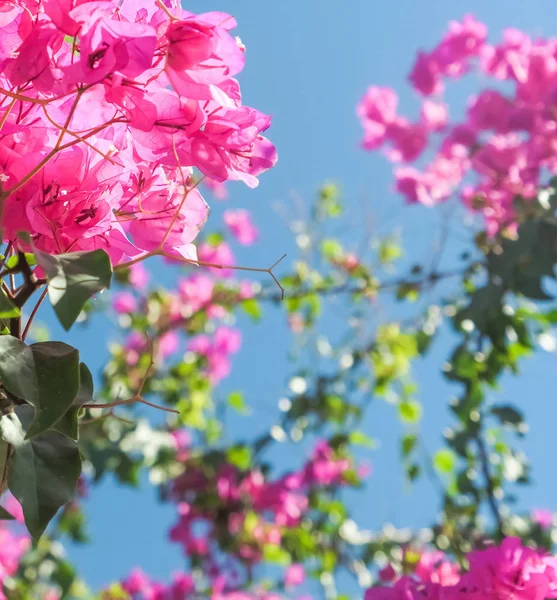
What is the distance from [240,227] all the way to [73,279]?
274 cm

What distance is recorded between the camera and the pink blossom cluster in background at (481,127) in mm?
1878

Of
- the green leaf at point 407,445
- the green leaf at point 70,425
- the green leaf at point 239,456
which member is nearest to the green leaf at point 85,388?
the green leaf at point 70,425

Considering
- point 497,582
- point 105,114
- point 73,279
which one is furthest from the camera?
point 497,582

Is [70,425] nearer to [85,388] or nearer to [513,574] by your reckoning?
[85,388]

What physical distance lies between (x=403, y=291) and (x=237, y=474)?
2.88ft

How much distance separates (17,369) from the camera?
431 millimetres

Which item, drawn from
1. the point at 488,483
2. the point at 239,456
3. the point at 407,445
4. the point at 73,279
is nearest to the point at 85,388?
the point at 73,279

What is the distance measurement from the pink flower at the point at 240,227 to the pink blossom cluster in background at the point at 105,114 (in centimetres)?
255

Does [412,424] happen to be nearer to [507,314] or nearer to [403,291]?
[403,291]

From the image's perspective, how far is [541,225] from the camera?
1386 millimetres

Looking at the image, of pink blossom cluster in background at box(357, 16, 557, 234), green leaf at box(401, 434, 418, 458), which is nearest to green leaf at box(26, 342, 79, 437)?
pink blossom cluster in background at box(357, 16, 557, 234)

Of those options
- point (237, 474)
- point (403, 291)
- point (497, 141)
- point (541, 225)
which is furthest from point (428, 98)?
point (237, 474)

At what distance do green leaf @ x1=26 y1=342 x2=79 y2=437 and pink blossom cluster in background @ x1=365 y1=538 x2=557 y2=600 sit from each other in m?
0.44

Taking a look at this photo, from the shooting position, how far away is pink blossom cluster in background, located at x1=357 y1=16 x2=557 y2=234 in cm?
188
